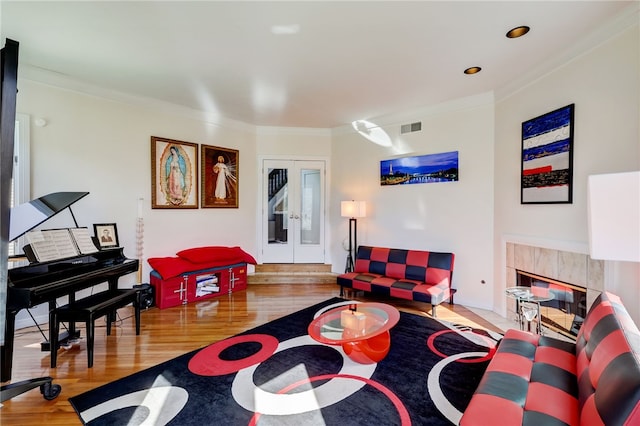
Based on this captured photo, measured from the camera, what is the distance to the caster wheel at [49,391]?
6.84ft

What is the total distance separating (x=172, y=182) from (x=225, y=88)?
167 centimetres

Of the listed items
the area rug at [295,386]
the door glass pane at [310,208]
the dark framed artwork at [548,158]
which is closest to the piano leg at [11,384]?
the area rug at [295,386]

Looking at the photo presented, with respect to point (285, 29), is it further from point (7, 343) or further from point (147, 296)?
point (147, 296)

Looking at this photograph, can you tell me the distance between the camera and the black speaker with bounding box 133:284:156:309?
3893 mm

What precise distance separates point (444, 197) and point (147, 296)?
422 centimetres

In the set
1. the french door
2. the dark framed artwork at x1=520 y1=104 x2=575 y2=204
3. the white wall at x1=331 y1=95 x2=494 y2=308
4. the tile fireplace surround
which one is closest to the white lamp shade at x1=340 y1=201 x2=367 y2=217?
the white wall at x1=331 y1=95 x2=494 y2=308

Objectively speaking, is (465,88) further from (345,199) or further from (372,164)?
(345,199)

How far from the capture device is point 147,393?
2146 mm

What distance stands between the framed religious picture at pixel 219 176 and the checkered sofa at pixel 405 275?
94.1 inches

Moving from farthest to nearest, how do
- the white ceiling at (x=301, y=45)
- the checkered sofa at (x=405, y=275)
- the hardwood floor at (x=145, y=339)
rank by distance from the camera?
the checkered sofa at (x=405, y=275)
the white ceiling at (x=301, y=45)
the hardwood floor at (x=145, y=339)

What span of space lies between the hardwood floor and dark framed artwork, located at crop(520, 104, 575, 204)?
1.52 m

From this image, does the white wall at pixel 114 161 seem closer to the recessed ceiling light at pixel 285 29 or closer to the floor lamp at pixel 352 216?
the floor lamp at pixel 352 216

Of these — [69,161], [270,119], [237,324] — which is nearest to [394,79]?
[270,119]

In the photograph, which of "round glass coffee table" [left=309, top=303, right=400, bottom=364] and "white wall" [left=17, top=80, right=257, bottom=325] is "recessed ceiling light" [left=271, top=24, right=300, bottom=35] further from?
"white wall" [left=17, top=80, right=257, bottom=325]
